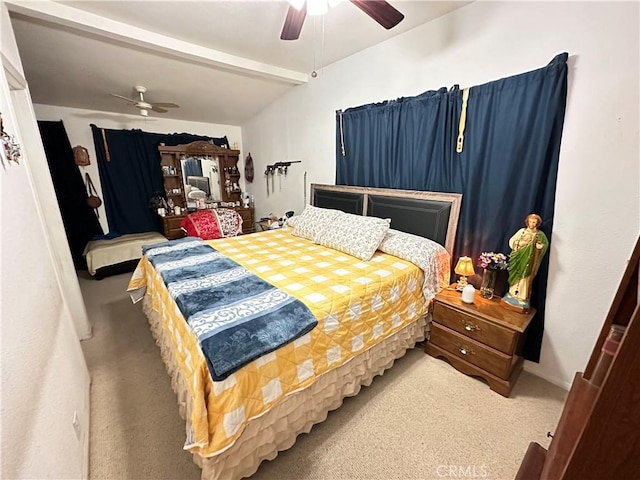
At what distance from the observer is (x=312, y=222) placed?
8.74ft

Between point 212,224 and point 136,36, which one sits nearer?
point 136,36

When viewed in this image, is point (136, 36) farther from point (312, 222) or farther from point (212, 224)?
point (212, 224)

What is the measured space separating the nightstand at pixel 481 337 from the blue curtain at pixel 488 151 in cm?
29

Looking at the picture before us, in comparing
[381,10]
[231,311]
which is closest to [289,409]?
[231,311]

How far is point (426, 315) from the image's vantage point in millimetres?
2080

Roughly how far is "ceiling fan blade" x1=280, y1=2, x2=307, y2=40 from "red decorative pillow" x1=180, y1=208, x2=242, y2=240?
9.25 feet

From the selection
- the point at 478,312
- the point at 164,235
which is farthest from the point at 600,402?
the point at 164,235

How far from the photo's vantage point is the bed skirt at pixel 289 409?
1.12 meters

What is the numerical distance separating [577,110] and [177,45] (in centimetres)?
313

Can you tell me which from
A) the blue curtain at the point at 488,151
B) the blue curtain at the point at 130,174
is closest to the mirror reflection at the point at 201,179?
the blue curtain at the point at 130,174

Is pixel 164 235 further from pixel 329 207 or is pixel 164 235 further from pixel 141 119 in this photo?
pixel 329 207

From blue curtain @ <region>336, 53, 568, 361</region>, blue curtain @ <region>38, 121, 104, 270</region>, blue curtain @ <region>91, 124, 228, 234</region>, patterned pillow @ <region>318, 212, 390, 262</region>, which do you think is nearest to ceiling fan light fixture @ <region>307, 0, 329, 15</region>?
blue curtain @ <region>336, 53, 568, 361</region>

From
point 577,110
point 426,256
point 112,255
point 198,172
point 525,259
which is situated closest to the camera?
point 577,110

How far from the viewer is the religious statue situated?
1656 mm
